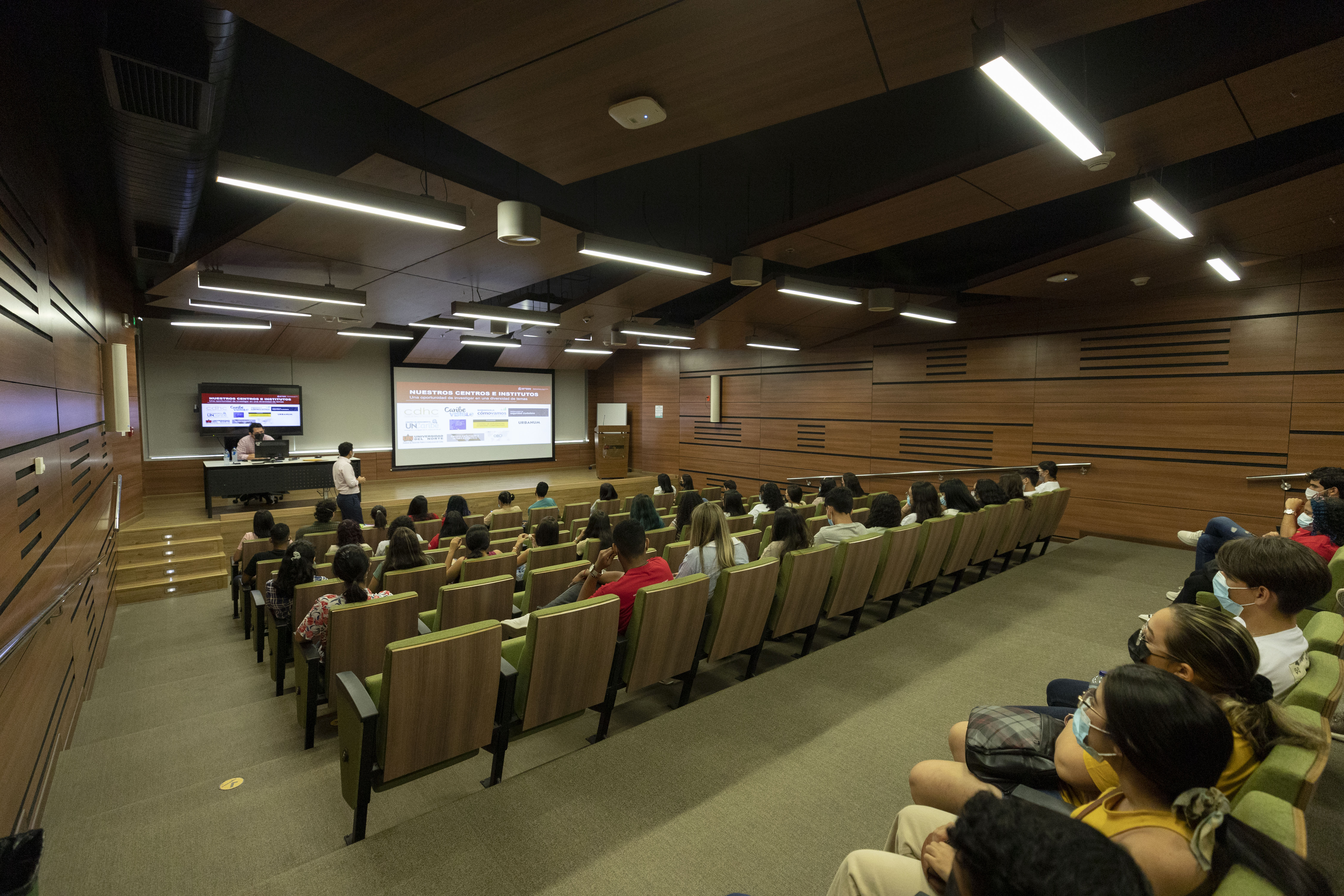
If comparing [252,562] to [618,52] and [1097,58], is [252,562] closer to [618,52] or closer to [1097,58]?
[618,52]

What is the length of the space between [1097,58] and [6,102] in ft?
22.7

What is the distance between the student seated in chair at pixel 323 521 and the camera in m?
5.58

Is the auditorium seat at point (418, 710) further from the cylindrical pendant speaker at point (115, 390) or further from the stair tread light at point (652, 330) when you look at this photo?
the stair tread light at point (652, 330)

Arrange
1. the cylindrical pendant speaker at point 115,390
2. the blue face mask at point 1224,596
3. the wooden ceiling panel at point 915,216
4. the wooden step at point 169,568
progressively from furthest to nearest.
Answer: the wooden step at point 169,568
the cylindrical pendant speaker at point 115,390
the wooden ceiling panel at point 915,216
the blue face mask at point 1224,596

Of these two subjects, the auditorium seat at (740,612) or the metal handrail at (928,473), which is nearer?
the auditorium seat at (740,612)

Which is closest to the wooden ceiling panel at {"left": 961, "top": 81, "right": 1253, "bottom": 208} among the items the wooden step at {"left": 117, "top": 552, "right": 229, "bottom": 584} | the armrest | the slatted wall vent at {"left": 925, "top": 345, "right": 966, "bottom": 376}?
the slatted wall vent at {"left": 925, "top": 345, "right": 966, "bottom": 376}

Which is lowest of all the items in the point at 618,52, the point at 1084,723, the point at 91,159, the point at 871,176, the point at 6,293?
the point at 1084,723

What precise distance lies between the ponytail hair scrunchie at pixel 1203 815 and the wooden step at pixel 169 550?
30.0 feet

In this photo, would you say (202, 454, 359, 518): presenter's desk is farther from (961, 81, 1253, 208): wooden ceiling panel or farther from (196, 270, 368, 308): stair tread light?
(961, 81, 1253, 208): wooden ceiling panel

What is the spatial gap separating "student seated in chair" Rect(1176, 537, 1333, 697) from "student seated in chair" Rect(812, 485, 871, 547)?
2170mm

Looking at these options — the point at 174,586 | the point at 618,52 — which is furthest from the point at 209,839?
the point at 174,586

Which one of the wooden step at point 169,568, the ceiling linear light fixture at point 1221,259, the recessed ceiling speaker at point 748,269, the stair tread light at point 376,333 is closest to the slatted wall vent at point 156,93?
the recessed ceiling speaker at point 748,269

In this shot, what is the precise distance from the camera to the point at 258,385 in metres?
11.0

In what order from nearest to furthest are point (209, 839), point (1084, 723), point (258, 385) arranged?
point (1084, 723), point (209, 839), point (258, 385)
